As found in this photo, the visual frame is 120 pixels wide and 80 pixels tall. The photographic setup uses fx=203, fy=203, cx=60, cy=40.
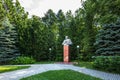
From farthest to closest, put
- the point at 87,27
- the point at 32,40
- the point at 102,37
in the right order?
the point at 32,40 < the point at 87,27 < the point at 102,37

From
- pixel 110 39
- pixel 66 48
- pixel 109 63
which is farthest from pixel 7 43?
pixel 109 63

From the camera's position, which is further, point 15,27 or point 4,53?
point 15,27

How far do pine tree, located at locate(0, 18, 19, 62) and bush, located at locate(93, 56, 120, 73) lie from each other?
11146 mm

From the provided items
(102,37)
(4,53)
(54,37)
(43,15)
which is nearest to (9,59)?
(4,53)

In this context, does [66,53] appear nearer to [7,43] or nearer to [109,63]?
[7,43]

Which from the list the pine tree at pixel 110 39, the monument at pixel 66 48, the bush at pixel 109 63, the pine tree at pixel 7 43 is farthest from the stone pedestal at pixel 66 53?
the bush at pixel 109 63

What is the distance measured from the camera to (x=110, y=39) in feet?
49.3

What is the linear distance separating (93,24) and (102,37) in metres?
5.85

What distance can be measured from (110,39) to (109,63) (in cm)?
308

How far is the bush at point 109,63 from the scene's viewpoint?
38.8ft

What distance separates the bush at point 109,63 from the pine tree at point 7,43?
11.1m


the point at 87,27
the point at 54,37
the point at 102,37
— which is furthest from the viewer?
the point at 54,37

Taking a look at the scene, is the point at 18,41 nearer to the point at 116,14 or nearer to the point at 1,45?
the point at 1,45

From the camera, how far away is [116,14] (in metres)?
15.6
